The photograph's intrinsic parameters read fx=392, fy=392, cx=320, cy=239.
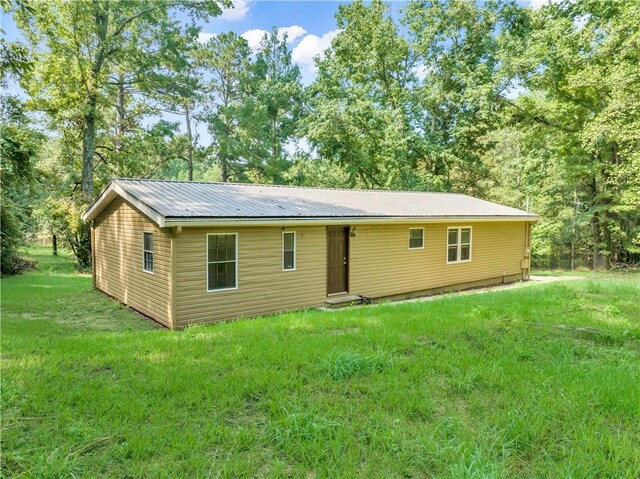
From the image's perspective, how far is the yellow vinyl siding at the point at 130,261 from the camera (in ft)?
28.2

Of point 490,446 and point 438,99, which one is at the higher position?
point 438,99

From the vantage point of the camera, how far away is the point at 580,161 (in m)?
20.3

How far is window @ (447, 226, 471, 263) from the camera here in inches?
542

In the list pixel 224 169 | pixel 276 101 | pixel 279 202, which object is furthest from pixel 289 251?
pixel 276 101

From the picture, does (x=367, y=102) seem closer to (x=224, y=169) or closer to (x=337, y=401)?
(x=224, y=169)

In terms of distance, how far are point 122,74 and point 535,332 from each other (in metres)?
23.0

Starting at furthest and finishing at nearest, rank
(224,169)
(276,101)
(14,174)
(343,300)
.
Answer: (224,169)
(276,101)
(14,174)
(343,300)

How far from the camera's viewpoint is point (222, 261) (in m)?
8.91

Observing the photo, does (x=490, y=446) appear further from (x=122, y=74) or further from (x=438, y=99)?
(x=122, y=74)

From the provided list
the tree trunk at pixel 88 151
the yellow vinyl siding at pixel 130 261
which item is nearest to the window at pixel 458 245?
the yellow vinyl siding at pixel 130 261

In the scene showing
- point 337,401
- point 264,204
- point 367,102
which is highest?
point 367,102

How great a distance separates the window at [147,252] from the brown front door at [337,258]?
4.52 meters

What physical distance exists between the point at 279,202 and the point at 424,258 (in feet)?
17.5

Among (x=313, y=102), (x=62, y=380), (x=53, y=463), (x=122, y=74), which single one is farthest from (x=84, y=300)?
(x=313, y=102)
